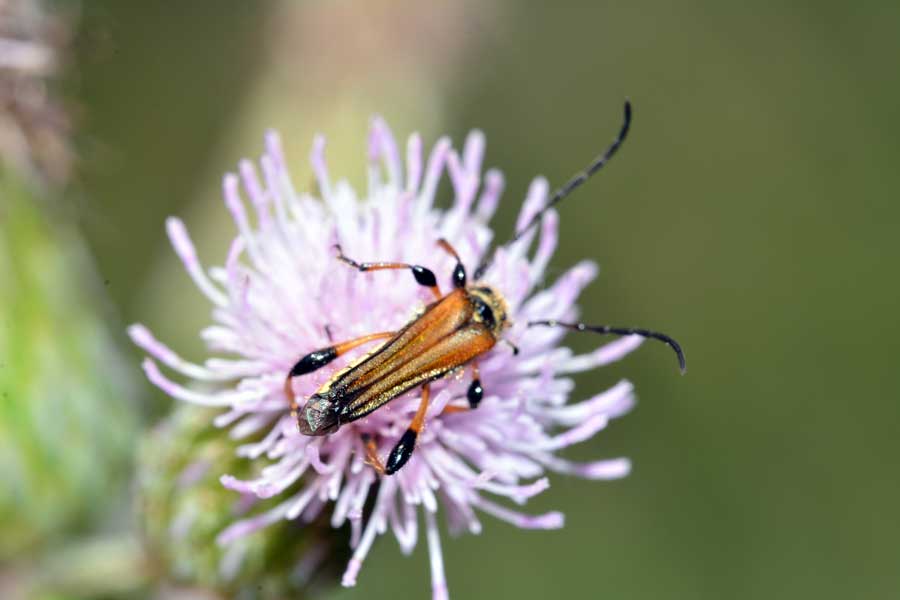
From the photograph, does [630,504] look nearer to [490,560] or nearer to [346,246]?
[490,560]

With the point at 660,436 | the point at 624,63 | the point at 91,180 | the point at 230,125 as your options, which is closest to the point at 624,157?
the point at 624,63

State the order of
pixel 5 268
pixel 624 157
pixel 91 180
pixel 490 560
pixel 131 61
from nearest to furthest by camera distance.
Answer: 1. pixel 5 268
2. pixel 91 180
3. pixel 490 560
4. pixel 131 61
5. pixel 624 157

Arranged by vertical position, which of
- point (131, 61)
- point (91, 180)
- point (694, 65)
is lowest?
point (91, 180)

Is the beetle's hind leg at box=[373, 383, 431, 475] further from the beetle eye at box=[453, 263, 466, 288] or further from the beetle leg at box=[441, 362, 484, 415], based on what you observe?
the beetle eye at box=[453, 263, 466, 288]

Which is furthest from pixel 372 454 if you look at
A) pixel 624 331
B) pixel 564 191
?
pixel 564 191

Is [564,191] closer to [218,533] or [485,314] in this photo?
[485,314]

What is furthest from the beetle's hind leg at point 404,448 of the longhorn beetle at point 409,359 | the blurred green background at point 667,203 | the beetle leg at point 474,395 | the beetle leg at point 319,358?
the blurred green background at point 667,203
